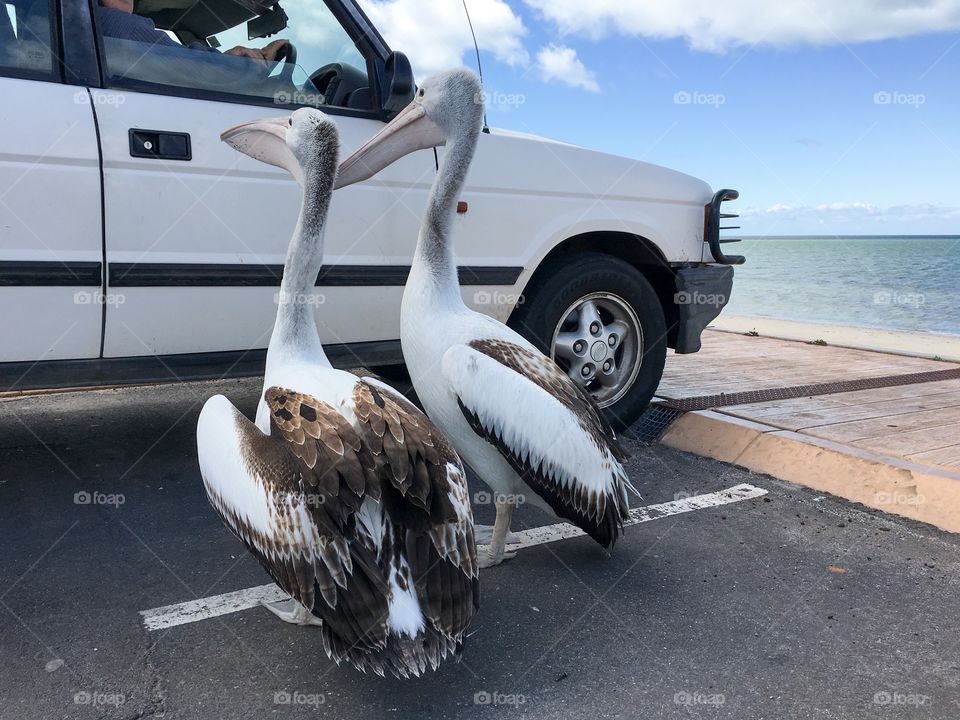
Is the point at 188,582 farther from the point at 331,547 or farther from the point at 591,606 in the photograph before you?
the point at 591,606

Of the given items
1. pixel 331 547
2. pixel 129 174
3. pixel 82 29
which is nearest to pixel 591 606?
pixel 331 547

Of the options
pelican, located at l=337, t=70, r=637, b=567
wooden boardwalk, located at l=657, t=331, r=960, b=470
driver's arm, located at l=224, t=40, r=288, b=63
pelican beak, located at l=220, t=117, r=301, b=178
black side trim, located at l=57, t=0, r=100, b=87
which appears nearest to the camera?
pelican, located at l=337, t=70, r=637, b=567

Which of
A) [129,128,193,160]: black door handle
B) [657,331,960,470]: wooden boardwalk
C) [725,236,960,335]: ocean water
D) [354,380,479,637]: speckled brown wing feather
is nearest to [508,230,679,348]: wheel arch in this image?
[657,331,960,470]: wooden boardwalk

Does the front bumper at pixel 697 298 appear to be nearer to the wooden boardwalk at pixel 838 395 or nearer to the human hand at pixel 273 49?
the wooden boardwalk at pixel 838 395

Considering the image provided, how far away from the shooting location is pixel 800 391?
20.4 feet

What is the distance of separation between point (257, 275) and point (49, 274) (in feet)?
2.96

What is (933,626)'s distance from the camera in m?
2.84

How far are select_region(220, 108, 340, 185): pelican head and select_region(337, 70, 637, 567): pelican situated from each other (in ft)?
1.19

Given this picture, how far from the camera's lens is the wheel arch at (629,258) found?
481 centimetres

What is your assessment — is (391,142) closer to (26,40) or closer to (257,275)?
(257,275)

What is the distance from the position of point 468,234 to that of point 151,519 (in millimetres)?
2194

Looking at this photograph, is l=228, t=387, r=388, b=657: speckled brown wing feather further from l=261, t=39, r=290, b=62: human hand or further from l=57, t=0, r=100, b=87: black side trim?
l=261, t=39, r=290, b=62: human hand

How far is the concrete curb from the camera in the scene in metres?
3.86

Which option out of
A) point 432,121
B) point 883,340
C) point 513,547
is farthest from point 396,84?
point 883,340
